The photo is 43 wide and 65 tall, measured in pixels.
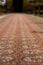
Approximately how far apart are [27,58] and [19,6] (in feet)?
82.9

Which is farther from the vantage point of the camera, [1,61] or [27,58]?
[27,58]

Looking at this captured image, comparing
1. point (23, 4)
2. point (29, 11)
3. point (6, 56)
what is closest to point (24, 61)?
point (6, 56)

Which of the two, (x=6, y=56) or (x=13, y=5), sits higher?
(x=6, y=56)

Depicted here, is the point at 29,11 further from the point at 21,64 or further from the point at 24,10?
the point at 21,64

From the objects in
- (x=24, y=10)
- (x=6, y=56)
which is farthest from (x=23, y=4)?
(x=6, y=56)

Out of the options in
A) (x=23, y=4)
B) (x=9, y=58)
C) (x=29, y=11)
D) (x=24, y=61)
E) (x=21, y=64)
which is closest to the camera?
(x=21, y=64)

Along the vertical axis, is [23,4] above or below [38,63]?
below

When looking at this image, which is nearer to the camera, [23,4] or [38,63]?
[38,63]

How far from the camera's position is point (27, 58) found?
1.85m

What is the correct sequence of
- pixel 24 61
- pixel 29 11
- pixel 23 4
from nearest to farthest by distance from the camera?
1. pixel 24 61
2. pixel 29 11
3. pixel 23 4

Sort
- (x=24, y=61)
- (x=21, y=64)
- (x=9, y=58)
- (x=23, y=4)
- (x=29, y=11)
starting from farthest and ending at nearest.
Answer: (x=23, y=4) → (x=29, y=11) → (x=9, y=58) → (x=24, y=61) → (x=21, y=64)

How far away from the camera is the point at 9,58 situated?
6.05 feet

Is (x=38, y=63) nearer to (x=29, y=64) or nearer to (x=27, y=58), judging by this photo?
(x=29, y=64)

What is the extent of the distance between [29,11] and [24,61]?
72.9 feet
